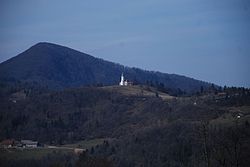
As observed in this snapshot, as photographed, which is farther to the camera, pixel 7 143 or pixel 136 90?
pixel 136 90

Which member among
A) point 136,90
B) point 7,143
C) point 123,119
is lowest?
point 7,143

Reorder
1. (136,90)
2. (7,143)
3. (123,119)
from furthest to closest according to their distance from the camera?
(136,90)
(123,119)
(7,143)

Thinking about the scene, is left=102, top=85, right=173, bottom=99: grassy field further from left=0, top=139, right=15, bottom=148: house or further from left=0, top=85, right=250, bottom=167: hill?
left=0, top=139, right=15, bottom=148: house

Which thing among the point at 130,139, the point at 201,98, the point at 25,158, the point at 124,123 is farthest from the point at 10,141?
the point at 201,98

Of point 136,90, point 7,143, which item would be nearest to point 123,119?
point 136,90

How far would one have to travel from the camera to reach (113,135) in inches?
3105

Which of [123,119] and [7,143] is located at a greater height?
[123,119]

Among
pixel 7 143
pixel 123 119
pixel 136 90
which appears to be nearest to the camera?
pixel 7 143

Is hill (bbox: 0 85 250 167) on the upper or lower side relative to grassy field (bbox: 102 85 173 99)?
lower

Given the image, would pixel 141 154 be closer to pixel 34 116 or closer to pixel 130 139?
pixel 130 139

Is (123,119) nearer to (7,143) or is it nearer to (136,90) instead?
(136,90)

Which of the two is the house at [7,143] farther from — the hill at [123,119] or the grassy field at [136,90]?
the grassy field at [136,90]

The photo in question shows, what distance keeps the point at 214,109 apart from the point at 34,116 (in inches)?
1313

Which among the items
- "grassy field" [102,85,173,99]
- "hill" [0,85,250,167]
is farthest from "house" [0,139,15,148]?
"grassy field" [102,85,173,99]
